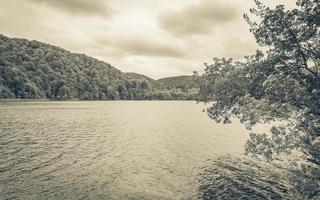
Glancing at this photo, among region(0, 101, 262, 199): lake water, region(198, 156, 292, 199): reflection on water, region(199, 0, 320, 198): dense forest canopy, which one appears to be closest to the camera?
region(199, 0, 320, 198): dense forest canopy

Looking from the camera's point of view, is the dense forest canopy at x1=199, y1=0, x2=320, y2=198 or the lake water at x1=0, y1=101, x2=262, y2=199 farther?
the lake water at x1=0, y1=101, x2=262, y2=199

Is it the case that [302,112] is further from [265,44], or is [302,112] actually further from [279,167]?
[279,167]

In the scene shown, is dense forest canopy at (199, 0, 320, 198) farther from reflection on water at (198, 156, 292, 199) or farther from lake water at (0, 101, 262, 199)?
lake water at (0, 101, 262, 199)

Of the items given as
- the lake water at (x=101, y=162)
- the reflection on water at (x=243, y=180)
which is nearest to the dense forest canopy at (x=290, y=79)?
the reflection on water at (x=243, y=180)

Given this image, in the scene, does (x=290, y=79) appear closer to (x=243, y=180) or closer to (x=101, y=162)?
(x=243, y=180)

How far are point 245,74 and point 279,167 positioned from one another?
69.1 feet

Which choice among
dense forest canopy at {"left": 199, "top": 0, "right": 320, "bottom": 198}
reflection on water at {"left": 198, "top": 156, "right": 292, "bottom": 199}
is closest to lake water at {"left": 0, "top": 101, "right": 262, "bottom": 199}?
reflection on water at {"left": 198, "top": 156, "right": 292, "bottom": 199}

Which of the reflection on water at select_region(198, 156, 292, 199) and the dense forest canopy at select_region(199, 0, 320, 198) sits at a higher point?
the dense forest canopy at select_region(199, 0, 320, 198)

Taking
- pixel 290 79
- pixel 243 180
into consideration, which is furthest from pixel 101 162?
pixel 290 79

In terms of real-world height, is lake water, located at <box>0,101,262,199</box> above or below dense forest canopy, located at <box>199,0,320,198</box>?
below

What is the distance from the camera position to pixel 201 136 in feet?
229

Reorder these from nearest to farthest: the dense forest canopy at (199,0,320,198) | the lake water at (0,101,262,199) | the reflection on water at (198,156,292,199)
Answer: the dense forest canopy at (199,0,320,198) < the lake water at (0,101,262,199) < the reflection on water at (198,156,292,199)

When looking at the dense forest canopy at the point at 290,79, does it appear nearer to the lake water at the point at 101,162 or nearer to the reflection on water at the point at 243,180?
the reflection on water at the point at 243,180

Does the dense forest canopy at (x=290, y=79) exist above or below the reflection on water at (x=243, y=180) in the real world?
above
